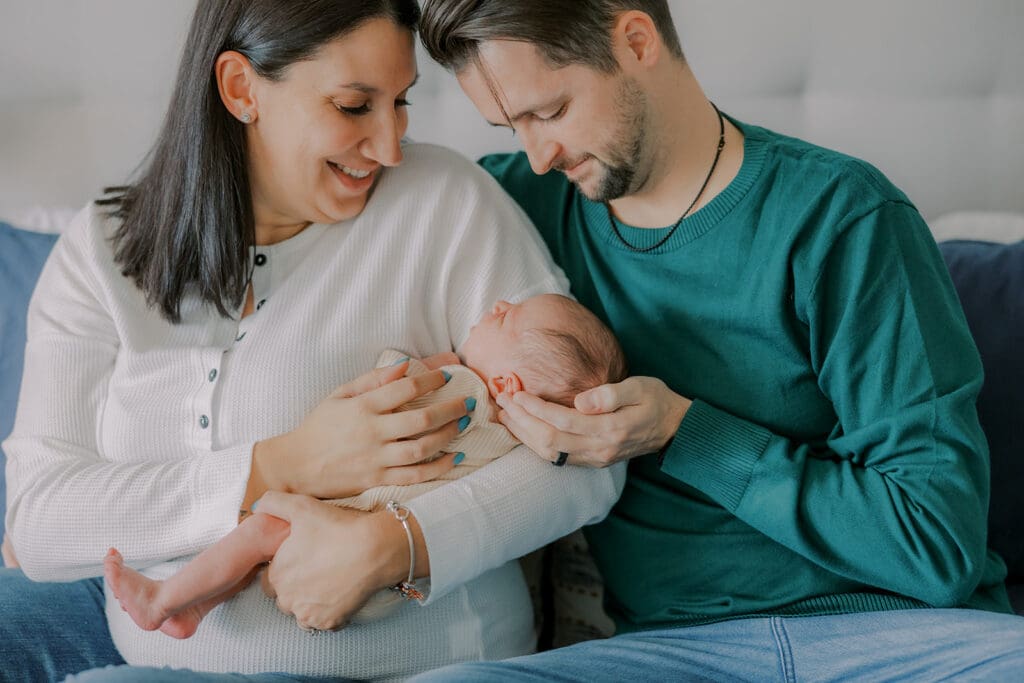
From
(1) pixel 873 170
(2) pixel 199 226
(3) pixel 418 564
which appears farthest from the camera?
(2) pixel 199 226

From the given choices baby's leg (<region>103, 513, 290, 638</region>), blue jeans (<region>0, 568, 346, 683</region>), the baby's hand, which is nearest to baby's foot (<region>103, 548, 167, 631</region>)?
baby's leg (<region>103, 513, 290, 638</region>)

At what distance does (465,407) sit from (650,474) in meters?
0.38

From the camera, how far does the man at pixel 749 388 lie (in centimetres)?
143

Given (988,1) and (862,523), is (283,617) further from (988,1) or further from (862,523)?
(988,1)

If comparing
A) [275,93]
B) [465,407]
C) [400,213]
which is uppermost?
[275,93]

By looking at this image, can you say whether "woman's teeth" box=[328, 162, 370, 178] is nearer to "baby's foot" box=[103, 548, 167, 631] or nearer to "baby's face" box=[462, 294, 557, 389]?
"baby's face" box=[462, 294, 557, 389]

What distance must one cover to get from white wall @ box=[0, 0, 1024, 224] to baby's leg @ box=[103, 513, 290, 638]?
3.59 ft

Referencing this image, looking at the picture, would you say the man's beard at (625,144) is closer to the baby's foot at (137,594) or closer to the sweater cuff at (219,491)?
the sweater cuff at (219,491)

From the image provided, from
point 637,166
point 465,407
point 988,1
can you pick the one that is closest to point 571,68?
point 637,166

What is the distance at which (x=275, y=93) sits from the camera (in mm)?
1557

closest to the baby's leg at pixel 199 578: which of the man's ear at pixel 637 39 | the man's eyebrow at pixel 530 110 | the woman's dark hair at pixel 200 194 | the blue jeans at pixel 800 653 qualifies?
the blue jeans at pixel 800 653

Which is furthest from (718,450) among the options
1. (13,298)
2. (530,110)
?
(13,298)

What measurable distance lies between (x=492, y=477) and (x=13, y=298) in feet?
3.60

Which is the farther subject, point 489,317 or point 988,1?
point 988,1
